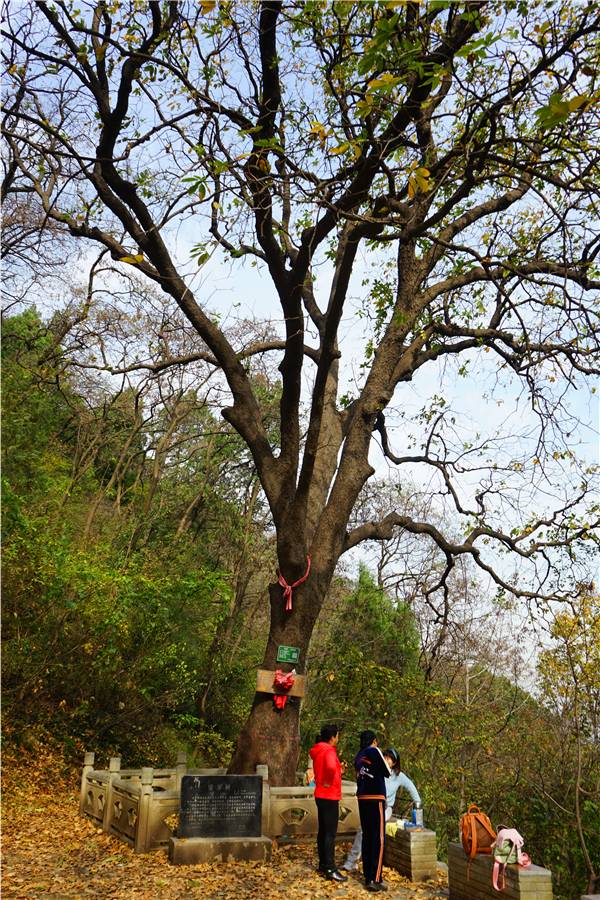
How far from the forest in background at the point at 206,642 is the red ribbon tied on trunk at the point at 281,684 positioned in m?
3.62

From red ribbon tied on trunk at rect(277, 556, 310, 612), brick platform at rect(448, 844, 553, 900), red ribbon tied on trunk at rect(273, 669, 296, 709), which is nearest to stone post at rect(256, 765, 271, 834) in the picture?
red ribbon tied on trunk at rect(273, 669, 296, 709)

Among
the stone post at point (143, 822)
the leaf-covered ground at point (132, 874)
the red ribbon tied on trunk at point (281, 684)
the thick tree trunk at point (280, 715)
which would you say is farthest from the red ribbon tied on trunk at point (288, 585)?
the leaf-covered ground at point (132, 874)

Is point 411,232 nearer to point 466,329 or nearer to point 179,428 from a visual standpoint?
point 466,329

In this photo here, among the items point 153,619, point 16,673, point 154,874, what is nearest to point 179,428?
point 153,619

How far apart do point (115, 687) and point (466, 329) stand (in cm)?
881

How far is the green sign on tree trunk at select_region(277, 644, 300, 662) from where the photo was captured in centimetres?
828

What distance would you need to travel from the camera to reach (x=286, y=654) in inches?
327

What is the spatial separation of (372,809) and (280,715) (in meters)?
1.79

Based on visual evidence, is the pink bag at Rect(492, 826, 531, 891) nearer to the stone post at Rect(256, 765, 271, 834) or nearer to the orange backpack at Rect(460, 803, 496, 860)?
the orange backpack at Rect(460, 803, 496, 860)

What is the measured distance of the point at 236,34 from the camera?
8000mm

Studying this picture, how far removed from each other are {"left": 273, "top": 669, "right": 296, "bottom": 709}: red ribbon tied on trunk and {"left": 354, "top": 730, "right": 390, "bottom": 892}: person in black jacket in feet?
4.86

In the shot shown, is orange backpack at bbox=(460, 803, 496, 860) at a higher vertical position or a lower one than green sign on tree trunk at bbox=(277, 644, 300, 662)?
lower

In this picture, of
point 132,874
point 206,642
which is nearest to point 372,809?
point 132,874

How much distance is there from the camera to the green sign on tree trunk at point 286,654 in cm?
828
